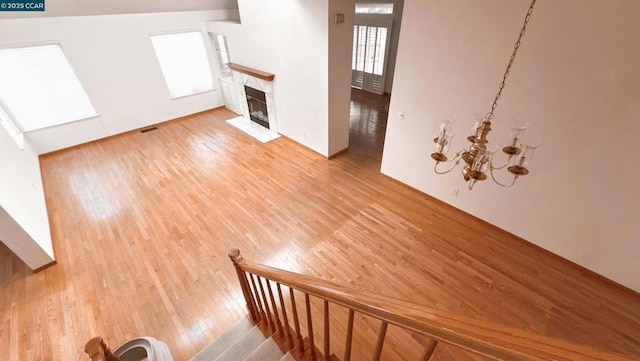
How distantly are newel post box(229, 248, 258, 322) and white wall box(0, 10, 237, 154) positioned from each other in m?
6.09

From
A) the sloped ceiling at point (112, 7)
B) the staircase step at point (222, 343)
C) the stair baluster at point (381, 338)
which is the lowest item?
the staircase step at point (222, 343)

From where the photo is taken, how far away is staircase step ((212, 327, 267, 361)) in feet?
6.47

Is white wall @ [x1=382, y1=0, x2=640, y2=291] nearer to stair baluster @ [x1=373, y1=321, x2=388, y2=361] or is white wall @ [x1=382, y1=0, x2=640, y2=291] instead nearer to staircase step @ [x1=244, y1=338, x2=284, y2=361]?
stair baluster @ [x1=373, y1=321, x2=388, y2=361]

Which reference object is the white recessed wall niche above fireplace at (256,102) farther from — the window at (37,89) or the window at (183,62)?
the window at (37,89)

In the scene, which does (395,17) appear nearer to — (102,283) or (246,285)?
(246,285)

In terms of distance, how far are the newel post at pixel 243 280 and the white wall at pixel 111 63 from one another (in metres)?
6.09

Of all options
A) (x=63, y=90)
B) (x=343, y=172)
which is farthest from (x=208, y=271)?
(x=63, y=90)

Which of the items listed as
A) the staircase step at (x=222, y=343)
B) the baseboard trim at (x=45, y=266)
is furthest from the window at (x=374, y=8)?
the baseboard trim at (x=45, y=266)

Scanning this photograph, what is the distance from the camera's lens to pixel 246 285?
6.72 ft

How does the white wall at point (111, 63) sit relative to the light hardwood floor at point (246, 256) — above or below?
above

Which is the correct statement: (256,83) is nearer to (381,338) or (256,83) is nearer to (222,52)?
(222,52)

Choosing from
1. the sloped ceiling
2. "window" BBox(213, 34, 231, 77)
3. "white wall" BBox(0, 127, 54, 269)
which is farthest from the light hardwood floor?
"window" BBox(213, 34, 231, 77)

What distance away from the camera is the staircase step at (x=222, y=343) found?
217cm

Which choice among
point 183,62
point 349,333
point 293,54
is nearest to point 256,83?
point 293,54
